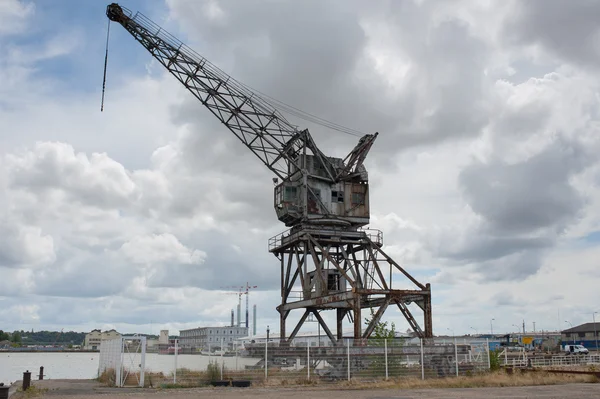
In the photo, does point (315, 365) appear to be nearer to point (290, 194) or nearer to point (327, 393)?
point (327, 393)

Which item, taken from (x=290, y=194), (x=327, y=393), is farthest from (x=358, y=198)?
(x=327, y=393)

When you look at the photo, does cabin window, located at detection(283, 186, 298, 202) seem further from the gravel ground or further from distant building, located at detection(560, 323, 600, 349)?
distant building, located at detection(560, 323, 600, 349)

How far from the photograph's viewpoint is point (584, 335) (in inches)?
5645

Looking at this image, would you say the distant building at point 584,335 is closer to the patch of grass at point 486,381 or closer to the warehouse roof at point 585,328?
the warehouse roof at point 585,328

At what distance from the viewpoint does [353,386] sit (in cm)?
3050

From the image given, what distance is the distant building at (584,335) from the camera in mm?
133125

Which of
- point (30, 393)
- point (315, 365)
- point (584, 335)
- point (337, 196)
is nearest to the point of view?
point (30, 393)

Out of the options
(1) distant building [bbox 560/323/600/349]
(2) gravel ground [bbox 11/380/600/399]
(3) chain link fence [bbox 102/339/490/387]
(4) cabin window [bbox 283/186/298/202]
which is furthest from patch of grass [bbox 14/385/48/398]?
(1) distant building [bbox 560/323/600/349]

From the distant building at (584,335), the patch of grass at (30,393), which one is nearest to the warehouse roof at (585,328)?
the distant building at (584,335)

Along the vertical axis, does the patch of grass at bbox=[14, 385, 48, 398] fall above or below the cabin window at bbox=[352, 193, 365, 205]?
below

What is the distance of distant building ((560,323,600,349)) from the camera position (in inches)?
5241

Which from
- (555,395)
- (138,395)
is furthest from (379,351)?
(138,395)

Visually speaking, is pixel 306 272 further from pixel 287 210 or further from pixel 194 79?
pixel 194 79

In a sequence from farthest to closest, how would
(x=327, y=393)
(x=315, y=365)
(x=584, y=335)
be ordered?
(x=584, y=335) < (x=315, y=365) < (x=327, y=393)
